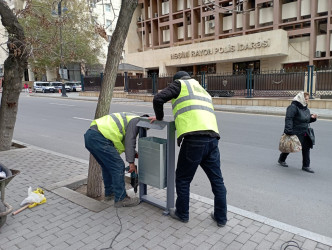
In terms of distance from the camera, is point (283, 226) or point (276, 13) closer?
point (283, 226)

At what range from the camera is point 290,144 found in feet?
17.3

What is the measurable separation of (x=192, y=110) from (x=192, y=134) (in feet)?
0.83

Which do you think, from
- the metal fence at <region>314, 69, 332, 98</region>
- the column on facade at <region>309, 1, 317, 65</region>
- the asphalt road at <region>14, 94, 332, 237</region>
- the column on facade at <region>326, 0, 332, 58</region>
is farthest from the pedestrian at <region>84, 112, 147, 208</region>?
the column on facade at <region>309, 1, 317, 65</region>

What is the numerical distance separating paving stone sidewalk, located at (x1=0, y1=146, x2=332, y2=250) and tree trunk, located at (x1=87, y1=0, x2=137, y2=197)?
497 millimetres

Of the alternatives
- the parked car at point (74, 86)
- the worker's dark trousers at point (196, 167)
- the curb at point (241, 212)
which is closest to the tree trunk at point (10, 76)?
the curb at point (241, 212)

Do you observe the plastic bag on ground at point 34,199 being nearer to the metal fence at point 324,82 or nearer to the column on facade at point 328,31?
the metal fence at point 324,82

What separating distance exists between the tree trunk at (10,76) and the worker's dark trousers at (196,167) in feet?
15.4

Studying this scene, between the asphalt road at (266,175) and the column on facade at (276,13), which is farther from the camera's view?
the column on facade at (276,13)

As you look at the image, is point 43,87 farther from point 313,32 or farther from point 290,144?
point 290,144

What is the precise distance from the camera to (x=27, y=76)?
57.9 meters

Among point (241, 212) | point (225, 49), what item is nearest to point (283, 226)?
point (241, 212)

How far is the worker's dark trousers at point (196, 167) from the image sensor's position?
9.95 ft

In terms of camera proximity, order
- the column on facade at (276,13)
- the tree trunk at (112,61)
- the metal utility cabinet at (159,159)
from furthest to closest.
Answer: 1. the column on facade at (276,13)
2. the tree trunk at (112,61)
3. the metal utility cabinet at (159,159)

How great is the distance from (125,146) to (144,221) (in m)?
0.91
